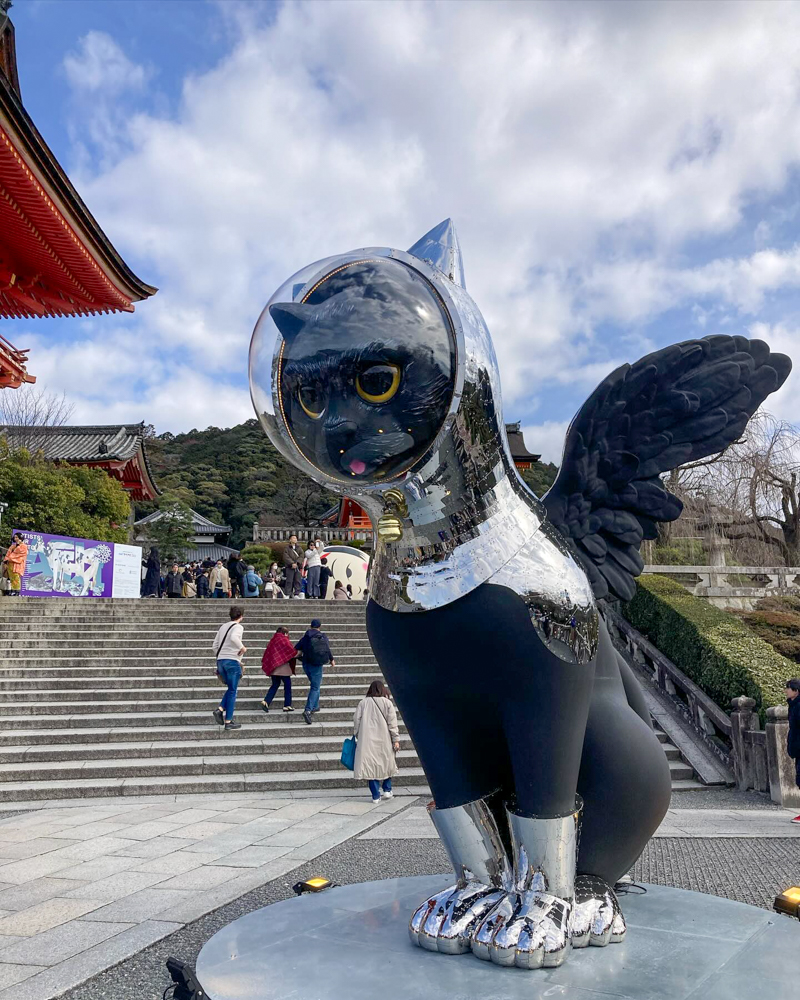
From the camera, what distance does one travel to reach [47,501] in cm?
1906

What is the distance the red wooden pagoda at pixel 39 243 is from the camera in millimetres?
9750

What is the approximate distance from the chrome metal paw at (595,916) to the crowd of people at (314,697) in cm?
474

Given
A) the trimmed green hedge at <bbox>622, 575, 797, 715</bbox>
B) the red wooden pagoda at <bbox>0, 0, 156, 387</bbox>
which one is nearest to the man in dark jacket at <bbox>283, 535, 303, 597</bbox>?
the red wooden pagoda at <bbox>0, 0, 156, 387</bbox>

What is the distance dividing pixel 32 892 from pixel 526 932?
3.44 m

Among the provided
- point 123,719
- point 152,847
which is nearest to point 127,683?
point 123,719

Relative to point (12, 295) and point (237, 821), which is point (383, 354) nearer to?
point (237, 821)

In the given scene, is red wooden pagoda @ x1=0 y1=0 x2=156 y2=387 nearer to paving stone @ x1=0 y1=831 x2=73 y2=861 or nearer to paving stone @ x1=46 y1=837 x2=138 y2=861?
paving stone @ x1=0 y1=831 x2=73 y2=861

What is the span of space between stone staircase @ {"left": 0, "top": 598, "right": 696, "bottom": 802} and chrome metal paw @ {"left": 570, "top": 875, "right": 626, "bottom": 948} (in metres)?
5.82

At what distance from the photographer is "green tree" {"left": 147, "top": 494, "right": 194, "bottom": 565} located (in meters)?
32.9

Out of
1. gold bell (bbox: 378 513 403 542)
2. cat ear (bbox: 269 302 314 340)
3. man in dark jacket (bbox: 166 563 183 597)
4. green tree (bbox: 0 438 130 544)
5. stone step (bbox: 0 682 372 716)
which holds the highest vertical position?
green tree (bbox: 0 438 130 544)

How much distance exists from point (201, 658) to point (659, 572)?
29.7 feet

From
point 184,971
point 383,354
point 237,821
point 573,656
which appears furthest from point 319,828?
point 383,354

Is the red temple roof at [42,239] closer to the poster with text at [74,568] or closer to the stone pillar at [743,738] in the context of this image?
the poster with text at [74,568]

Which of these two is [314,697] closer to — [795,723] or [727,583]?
[795,723]
